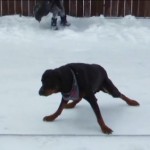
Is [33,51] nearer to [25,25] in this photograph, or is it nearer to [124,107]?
[25,25]

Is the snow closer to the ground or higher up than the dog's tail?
closer to the ground

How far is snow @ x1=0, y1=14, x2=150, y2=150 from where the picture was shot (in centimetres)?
400

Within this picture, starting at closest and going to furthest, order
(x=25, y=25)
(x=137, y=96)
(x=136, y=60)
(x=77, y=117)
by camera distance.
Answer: (x=77, y=117)
(x=137, y=96)
(x=136, y=60)
(x=25, y=25)

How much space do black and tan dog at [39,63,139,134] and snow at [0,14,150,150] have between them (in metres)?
0.18

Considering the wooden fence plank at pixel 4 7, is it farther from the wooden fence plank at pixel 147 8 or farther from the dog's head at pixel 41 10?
the wooden fence plank at pixel 147 8

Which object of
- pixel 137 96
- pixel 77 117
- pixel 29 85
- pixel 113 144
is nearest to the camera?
pixel 113 144

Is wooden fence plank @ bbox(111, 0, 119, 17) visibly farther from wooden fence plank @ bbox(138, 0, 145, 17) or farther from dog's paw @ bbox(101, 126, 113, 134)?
dog's paw @ bbox(101, 126, 113, 134)

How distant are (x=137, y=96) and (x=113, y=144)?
4.24 feet

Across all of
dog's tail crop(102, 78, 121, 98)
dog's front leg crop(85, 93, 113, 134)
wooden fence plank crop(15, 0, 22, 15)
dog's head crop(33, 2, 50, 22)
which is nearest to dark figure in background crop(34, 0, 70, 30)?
dog's head crop(33, 2, 50, 22)

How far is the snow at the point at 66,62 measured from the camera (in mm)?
4004

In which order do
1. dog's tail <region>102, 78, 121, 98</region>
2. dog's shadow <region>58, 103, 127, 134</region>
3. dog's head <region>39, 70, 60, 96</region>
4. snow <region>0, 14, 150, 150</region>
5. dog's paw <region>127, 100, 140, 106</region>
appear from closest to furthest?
dog's head <region>39, 70, 60, 96</region>
snow <region>0, 14, 150, 150</region>
dog's shadow <region>58, 103, 127, 134</region>
dog's tail <region>102, 78, 121, 98</region>
dog's paw <region>127, 100, 140, 106</region>

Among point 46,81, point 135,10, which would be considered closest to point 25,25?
point 135,10

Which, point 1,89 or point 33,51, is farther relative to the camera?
point 33,51

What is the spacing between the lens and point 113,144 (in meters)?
3.90
